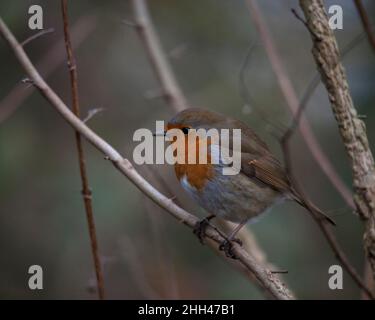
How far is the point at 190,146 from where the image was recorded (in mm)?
3219

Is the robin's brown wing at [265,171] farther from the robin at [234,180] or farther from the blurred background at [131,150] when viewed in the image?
the blurred background at [131,150]

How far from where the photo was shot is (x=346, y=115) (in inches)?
81.6

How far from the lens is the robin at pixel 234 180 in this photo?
3131 mm

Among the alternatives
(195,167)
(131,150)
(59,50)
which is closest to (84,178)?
(195,167)

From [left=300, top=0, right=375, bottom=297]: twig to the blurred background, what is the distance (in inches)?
53.9

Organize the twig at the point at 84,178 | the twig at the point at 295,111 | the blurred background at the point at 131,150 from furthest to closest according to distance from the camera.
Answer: the blurred background at the point at 131,150
the twig at the point at 295,111
the twig at the point at 84,178

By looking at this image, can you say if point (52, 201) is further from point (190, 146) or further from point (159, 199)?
point (159, 199)

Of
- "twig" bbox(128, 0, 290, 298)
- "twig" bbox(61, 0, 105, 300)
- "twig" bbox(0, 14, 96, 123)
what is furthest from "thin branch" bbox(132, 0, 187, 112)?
"twig" bbox(61, 0, 105, 300)

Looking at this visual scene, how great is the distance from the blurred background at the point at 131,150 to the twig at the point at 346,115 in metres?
1.37

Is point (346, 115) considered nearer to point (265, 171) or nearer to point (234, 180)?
point (234, 180)

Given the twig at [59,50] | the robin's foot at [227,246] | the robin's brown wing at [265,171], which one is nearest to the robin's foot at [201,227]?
the robin's foot at [227,246]

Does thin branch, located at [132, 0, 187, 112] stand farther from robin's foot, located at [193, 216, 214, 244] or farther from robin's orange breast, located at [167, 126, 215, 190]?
robin's foot, located at [193, 216, 214, 244]

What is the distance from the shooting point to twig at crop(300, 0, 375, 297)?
2051 mm
